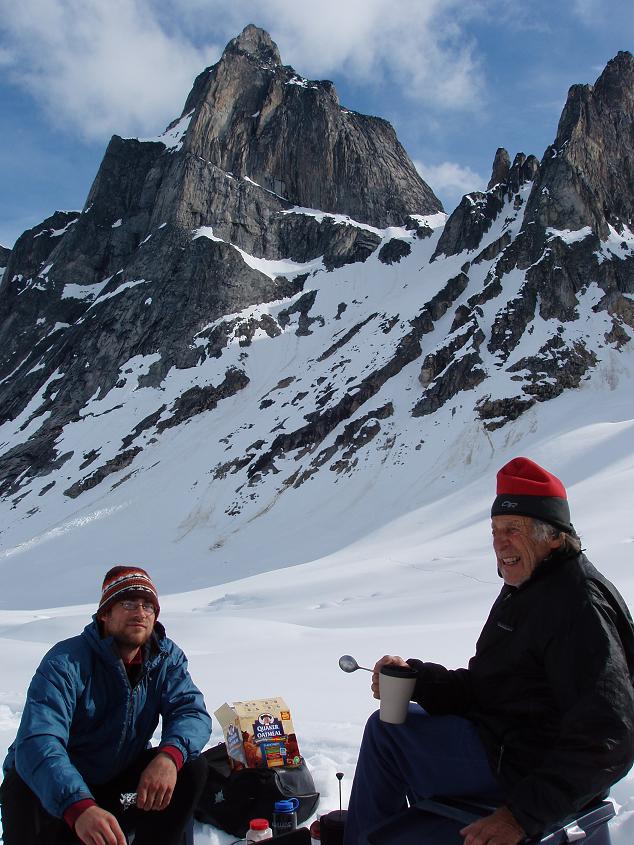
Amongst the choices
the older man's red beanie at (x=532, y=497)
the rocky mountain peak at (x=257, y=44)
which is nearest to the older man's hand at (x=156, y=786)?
the older man's red beanie at (x=532, y=497)

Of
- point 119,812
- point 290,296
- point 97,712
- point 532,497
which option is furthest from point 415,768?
point 290,296

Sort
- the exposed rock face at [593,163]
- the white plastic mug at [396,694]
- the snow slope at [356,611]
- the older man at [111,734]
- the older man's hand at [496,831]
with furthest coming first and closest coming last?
1. the exposed rock face at [593,163]
2. the snow slope at [356,611]
3. the white plastic mug at [396,694]
4. the older man at [111,734]
5. the older man's hand at [496,831]

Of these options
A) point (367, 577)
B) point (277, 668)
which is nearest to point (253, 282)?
point (367, 577)

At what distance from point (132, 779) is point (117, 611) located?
80 cm

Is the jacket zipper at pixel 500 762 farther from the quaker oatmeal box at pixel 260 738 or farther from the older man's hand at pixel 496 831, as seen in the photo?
the quaker oatmeal box at pixel 260 738

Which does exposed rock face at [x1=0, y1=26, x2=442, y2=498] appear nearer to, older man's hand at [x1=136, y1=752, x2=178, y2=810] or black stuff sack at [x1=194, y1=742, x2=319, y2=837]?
black stuff sack at [x1=194, y1=742, x2=319, y2=837]

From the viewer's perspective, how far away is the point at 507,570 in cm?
289

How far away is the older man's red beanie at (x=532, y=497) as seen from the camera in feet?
9.22

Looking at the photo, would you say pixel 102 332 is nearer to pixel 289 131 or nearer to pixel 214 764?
pixel 289 131

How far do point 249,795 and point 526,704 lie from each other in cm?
190

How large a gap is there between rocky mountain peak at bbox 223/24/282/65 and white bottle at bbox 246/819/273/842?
Result: 8546 centimetres

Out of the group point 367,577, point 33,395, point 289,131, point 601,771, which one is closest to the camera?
point 601,771

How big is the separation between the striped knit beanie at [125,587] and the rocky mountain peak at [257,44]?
84853 millimetres

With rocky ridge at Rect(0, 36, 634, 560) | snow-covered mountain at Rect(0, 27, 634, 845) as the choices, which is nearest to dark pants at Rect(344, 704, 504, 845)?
snow-covered mountain at Rect(0, 27, 634, 845)
